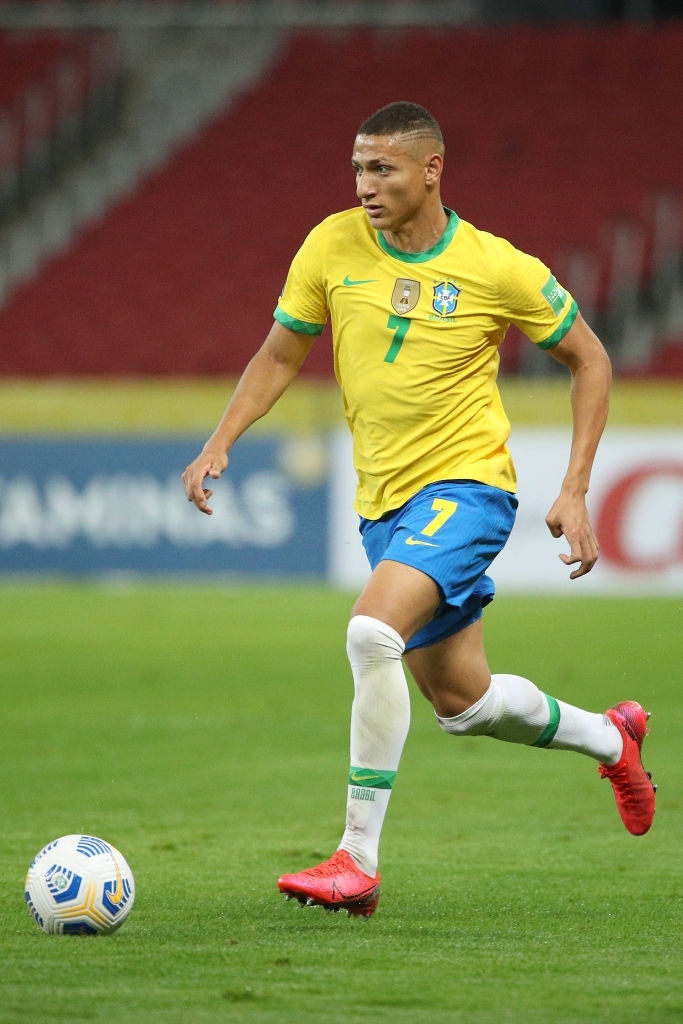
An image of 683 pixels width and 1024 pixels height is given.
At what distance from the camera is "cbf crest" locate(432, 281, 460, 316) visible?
16.9 ft

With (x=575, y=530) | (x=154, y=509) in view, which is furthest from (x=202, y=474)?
(x=154, y=509)

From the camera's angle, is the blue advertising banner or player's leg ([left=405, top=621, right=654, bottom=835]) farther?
the blue advertising banner

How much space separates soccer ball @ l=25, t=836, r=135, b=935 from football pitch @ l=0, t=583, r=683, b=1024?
6cm

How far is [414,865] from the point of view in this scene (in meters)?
5.70

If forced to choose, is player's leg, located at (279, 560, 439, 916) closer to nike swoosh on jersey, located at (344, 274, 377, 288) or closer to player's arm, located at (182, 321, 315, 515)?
player's arm, located at (182, 321, 315, 515)

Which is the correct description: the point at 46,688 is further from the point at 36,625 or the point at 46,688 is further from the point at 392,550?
the point at 392,550

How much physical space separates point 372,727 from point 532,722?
0.80 metres

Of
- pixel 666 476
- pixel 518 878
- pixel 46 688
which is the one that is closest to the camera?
pixel 518 878

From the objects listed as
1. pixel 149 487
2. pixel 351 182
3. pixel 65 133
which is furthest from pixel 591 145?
pixel 149 487

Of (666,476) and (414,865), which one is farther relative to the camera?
(666,476)

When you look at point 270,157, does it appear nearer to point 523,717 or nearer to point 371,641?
point 523,717

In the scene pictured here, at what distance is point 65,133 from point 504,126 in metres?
6.04

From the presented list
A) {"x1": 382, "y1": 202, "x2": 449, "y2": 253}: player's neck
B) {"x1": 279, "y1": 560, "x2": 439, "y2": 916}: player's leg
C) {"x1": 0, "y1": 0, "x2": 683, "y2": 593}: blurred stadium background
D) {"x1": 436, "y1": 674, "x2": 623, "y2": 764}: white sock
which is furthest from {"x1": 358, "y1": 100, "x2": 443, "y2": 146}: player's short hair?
{"x1": 0, "y1": 0, "x2": 683, "y2": 593}: blurred stadium background

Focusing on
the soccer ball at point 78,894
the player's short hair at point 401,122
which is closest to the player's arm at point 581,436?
the player's short hair at point 401,122
